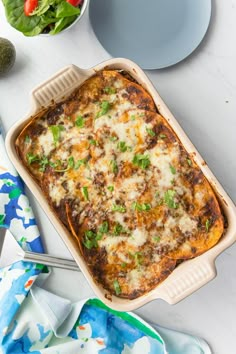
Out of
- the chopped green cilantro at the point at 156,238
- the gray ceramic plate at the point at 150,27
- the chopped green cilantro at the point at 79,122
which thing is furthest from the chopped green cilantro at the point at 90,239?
the gray ceramic plate at the point at 150,27

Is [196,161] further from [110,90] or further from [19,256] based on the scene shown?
[19,256]

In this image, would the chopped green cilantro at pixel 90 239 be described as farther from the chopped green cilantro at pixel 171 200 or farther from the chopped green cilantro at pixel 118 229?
the chopped green cilantro at pixel 171 200

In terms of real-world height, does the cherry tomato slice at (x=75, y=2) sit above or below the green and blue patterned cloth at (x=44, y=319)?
above

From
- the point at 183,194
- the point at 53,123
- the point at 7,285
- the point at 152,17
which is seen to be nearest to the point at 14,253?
the point at 7,285

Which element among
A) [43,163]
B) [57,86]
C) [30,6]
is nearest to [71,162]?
[43,163]

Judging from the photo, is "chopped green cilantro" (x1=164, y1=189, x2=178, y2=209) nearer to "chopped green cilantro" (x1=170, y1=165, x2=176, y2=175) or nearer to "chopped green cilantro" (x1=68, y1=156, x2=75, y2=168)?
"chopped green cilantro" (x1=170, y1=165, x2=176, y2=175)
